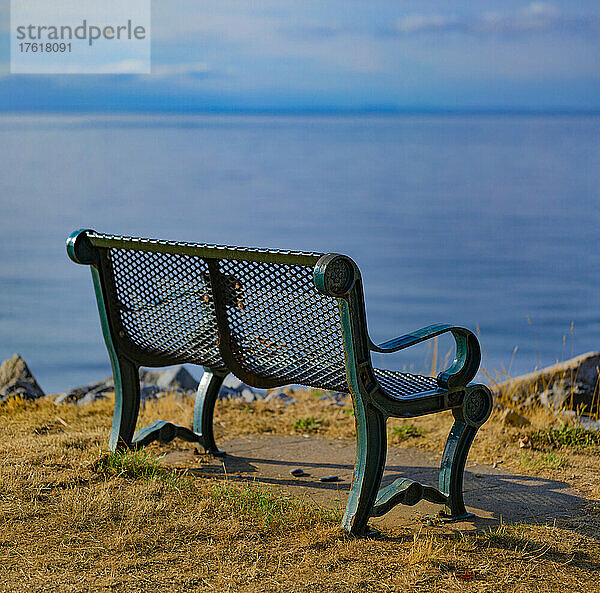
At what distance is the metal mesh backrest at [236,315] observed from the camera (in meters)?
4.16

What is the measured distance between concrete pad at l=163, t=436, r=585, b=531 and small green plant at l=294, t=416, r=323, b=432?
0.22 metres

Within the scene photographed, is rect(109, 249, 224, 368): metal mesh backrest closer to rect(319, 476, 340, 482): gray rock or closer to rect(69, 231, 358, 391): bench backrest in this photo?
rect(69, 231, 358, 391): bench backrest

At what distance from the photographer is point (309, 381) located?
4395mm

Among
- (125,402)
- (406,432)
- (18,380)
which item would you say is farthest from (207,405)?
(18,380)

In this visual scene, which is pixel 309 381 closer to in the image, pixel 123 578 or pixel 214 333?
pixel 214 333

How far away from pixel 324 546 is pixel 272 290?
1192mm

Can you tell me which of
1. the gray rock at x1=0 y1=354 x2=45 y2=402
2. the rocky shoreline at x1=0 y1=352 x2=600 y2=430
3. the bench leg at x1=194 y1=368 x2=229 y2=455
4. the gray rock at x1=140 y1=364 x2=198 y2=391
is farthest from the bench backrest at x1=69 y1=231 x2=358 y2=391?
the gray rock at x1=140 y1=364 x2=198 y2=391

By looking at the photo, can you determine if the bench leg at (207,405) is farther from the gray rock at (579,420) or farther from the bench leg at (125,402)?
the gray rock at (579,420)

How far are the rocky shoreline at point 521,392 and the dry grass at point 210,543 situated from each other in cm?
161

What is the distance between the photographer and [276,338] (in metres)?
4.41

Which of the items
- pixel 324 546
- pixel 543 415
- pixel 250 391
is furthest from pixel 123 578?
pixel 250 391

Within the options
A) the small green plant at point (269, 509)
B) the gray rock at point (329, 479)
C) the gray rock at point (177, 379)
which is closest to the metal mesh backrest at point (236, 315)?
the small green plant at point (269, 509)

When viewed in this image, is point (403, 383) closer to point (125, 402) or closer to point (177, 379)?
point (125, 402)

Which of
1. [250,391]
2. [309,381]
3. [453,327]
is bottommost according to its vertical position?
[250,391]
